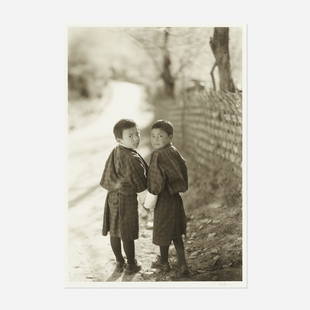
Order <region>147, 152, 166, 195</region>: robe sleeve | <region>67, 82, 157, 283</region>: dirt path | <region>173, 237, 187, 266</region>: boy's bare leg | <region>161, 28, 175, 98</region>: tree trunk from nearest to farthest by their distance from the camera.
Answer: <region>147, 152, 166, 195</region>: robe sleeve
<region>173, 237, 187, 266</region>: boy's bare leg
<region>67, 82, 157, 283</region>: dirt path
<region>161, 28, 175, 98</region>: tree trunk

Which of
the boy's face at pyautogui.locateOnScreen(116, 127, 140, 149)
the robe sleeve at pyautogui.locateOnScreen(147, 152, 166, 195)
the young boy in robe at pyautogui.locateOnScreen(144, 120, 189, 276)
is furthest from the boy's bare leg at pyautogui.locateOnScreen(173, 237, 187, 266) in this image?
the boy's face at pyautogui.locateOnScreen(116, 127, 140, 149)

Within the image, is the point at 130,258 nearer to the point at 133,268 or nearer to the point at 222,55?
the point at 133,268

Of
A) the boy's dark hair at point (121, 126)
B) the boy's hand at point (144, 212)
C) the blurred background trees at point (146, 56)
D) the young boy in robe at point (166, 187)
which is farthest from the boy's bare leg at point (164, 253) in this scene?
the blurred background trees at point (146, 56)

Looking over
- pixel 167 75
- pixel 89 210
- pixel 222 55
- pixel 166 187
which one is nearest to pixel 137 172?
pixel 166 187

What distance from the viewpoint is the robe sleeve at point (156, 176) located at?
2.78 meters

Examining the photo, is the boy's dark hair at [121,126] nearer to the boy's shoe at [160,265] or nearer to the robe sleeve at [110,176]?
the robe sleeve at [110,176]

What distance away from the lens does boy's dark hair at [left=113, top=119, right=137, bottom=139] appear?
2870 mm

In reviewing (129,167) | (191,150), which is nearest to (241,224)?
(191,150)

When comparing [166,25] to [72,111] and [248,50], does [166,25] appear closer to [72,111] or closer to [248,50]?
[248,50]

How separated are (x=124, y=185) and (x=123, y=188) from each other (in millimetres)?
20

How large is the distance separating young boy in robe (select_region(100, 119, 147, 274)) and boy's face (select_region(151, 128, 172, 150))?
111 millimetres

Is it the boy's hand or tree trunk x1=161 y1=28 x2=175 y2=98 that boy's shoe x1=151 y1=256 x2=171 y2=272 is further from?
tree trunk x1=161 y1=28 x2=175 y2=98

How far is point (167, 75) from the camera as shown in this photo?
10.7 ft

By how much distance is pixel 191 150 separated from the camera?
337 cm
